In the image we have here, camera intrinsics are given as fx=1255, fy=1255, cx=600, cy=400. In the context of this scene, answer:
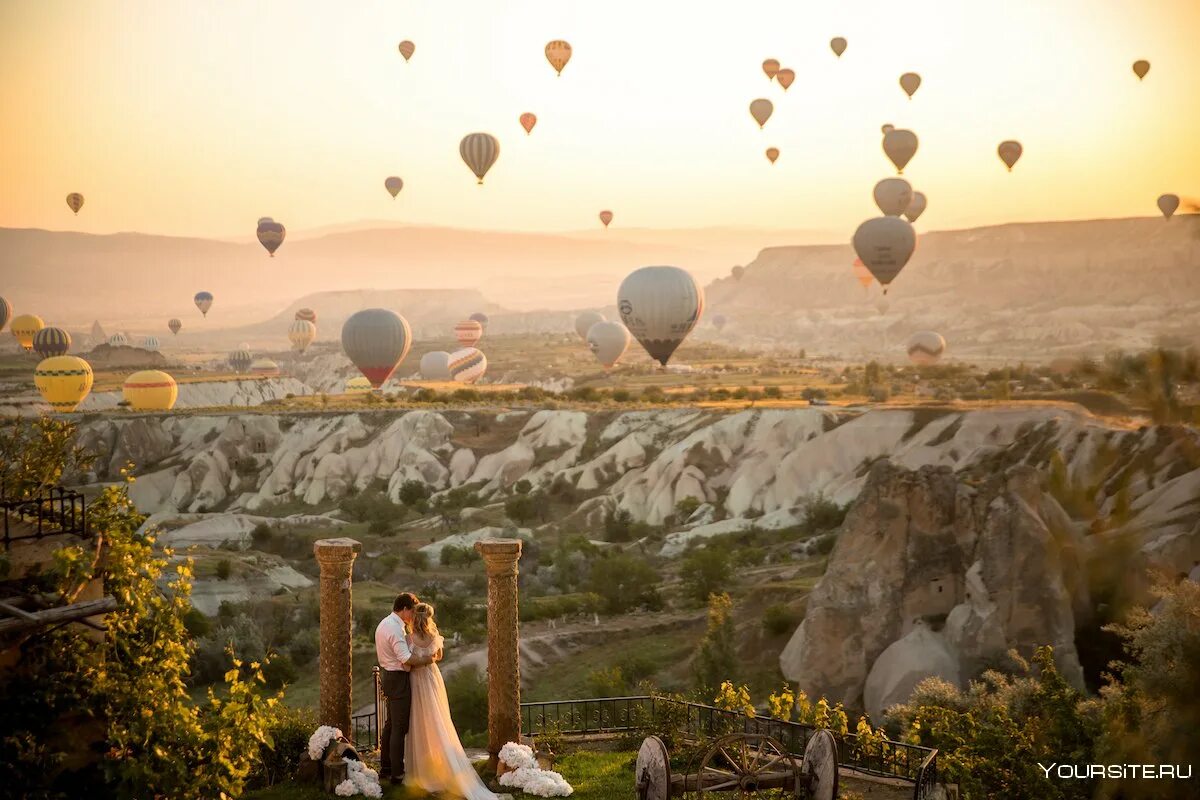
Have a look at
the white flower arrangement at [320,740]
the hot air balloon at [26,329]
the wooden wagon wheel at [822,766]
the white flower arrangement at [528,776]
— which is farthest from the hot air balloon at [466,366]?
the wooden wagon wheel at [822,766]

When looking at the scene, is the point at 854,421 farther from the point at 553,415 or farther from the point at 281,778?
the point at 281,778

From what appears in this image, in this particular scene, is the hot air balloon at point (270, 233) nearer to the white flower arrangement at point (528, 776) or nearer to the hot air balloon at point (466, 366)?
the hot air balloon at point (466, 366)

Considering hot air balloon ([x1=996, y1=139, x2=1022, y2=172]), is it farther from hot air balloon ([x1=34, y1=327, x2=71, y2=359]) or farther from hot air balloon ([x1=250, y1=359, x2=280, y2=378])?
hot air balloon ([x1=250, y1=359, x2=280, y2=378])

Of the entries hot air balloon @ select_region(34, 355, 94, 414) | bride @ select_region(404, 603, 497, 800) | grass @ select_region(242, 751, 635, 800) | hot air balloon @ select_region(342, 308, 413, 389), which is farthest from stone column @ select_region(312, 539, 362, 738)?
hot air balloon @ select_region(34, 355, 94, 414)

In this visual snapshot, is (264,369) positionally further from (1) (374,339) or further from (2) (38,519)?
(2) (38,519)

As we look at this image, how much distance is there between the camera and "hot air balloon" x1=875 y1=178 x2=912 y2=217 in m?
104

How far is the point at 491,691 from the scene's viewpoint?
16609mm

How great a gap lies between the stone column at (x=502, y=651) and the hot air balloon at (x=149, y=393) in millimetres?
92248

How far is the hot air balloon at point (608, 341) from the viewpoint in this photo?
12612 centimetres

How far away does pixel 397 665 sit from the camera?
48.5 ft

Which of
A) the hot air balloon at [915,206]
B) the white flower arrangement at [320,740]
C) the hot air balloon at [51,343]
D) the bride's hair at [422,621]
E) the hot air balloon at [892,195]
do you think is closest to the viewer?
the bride's hair at [422,621]

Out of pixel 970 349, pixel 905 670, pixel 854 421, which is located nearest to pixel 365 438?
pixel 854 421

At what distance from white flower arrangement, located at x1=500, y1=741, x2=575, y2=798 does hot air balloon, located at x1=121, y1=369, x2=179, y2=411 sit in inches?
3654

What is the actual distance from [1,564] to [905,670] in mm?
21878
